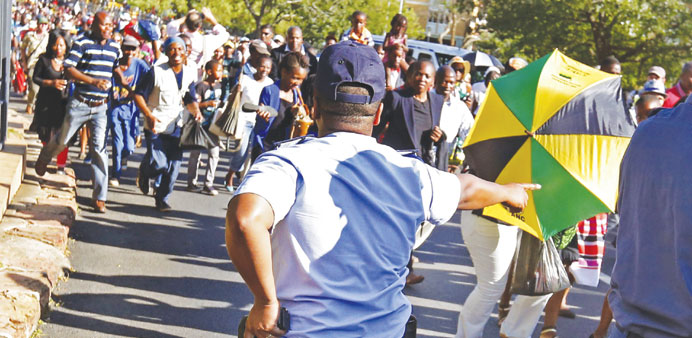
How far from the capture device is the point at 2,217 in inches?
297

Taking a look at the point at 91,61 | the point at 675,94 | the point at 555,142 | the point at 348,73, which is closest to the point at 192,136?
the point at 91,61

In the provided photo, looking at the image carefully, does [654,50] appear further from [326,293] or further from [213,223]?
[326,293]

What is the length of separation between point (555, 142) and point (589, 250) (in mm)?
1625

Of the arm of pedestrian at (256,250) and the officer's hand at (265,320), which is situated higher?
the arm of pedestrian at (256,250)

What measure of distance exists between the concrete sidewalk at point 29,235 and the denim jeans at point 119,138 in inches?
21.1

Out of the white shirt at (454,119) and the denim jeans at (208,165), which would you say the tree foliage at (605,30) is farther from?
the white shirt at (454,119)

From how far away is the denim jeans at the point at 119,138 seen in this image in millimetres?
10094

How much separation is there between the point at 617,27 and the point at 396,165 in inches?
1167

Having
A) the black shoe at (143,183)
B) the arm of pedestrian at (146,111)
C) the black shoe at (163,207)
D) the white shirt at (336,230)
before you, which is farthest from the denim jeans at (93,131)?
the white shirt at (336,230)

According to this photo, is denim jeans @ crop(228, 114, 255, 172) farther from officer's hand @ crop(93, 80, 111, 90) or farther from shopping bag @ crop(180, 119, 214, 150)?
officer's hand @ crop(93, 80, 111, 90)

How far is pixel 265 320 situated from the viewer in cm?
267

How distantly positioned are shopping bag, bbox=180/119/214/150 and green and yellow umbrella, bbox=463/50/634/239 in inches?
193

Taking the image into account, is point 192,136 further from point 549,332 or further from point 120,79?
point 549,332

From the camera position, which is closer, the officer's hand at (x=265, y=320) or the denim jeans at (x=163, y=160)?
the officer's hand at (x=265, y=320)
